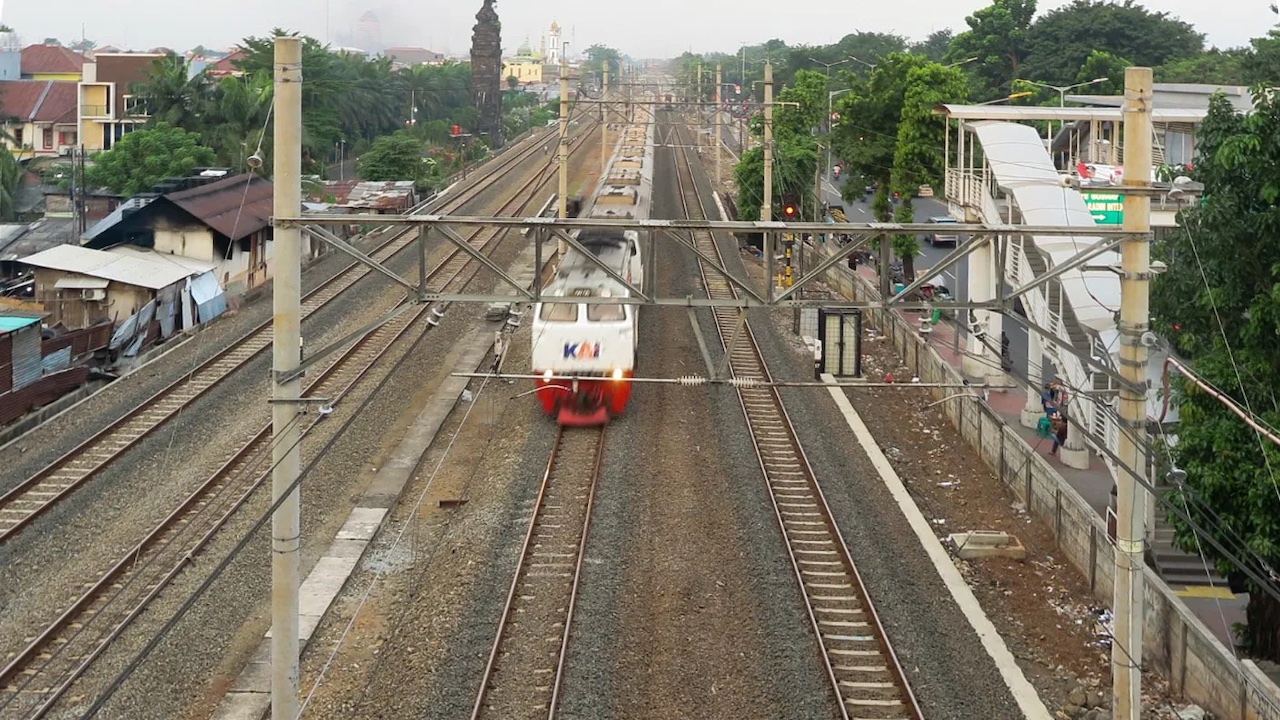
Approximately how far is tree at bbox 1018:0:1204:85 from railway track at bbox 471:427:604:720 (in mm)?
48764

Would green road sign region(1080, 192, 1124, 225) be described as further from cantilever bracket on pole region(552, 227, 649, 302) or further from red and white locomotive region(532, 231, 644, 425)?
cantilever bracket on pole region(552, 227, 649, 302)

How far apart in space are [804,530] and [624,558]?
2.40 metres

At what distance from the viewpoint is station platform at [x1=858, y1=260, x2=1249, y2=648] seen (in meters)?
13.2

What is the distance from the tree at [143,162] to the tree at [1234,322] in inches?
1325

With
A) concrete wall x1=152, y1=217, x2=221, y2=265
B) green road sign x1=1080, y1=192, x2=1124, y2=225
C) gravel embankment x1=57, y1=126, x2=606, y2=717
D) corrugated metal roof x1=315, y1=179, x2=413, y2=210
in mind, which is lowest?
gravel embankment x1=57, y1=126, x2=606, y2=717

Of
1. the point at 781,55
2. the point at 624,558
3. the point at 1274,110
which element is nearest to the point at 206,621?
the point at 624,558

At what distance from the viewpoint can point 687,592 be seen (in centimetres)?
1276

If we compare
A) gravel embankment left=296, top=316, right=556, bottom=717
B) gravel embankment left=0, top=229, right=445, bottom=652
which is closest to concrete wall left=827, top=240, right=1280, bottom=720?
gravel embankment left=296, top=316, right=556, bottom=717

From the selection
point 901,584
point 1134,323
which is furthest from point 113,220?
point 1134,323

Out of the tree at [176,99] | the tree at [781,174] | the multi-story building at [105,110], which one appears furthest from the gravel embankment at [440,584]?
the multi-story building at [105,110]

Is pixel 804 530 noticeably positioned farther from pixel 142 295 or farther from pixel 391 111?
pixel 391 111

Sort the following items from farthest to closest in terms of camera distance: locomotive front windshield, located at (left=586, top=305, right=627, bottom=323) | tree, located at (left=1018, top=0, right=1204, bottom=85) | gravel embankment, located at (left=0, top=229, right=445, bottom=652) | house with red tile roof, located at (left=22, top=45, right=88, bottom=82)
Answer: house with red tile roof, located at (left=22, top=45, right=88, bottom=82)
tree, located at (left=1018, top=0, right=1204, bottom=85)
locomotive front windshield, located at (left=586, top=305, right=627, bottom=323)
gravel embankment, located at (left=0, top=229, right=445, bottom=652)

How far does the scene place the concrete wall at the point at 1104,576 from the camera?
9680 mm

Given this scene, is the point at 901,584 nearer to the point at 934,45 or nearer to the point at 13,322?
the point at 13,322
